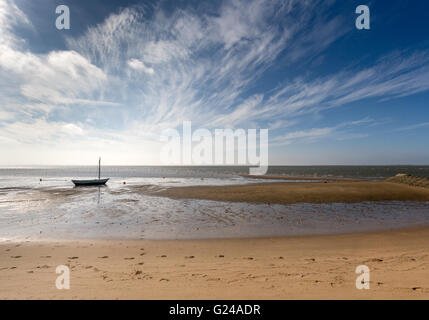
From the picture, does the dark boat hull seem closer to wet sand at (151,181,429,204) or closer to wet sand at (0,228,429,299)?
wet sand at (151,181,429,204)

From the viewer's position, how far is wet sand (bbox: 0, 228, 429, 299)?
17.5 ft

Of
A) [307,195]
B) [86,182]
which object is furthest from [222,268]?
[86,182]

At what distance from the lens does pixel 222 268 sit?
700cm

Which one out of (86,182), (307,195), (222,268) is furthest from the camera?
(86,182)

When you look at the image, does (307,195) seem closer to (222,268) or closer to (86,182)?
(222,268)

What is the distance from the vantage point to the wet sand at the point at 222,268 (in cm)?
535

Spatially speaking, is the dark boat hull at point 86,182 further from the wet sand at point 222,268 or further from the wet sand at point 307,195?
the wet sand at point 222,268

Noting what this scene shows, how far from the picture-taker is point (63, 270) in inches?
273

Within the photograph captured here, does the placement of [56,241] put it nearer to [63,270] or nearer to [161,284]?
[63,270]
